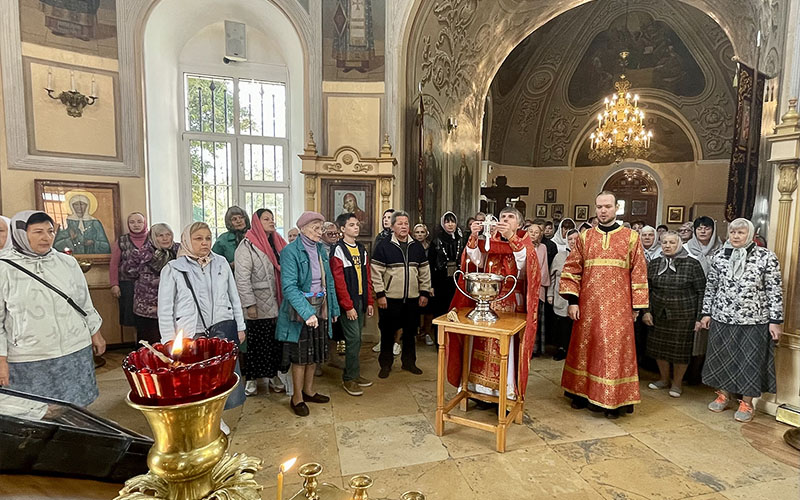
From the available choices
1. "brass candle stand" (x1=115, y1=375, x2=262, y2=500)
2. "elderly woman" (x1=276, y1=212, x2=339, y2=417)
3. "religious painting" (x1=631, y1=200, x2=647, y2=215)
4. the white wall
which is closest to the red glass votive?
"brass candle stand" (x1=115, y1=375, x2=262, y2=500)

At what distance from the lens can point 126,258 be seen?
18.0 ft

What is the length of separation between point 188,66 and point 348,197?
11.4 ft

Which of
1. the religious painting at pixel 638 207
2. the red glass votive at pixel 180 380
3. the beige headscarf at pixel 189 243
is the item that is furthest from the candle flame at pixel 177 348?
the religious painting at pixel 638 207

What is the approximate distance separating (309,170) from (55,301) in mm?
3940

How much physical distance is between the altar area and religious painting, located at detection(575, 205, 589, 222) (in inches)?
483

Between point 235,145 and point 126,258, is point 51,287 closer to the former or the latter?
point 126,258

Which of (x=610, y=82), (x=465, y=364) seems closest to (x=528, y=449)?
(x=465, y=364)

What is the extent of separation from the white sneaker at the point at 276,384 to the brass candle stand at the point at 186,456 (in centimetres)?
413

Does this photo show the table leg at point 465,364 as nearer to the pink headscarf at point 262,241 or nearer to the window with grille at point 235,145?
the pink headscarf at point 262,241

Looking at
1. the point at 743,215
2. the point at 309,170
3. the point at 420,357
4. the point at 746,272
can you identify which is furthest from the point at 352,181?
the point at 743,215

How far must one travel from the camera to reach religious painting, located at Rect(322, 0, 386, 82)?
640 centimetres

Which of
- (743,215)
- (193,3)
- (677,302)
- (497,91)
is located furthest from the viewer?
(497,91)

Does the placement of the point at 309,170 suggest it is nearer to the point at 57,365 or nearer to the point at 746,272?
the point at 57,365

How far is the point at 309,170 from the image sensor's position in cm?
636
